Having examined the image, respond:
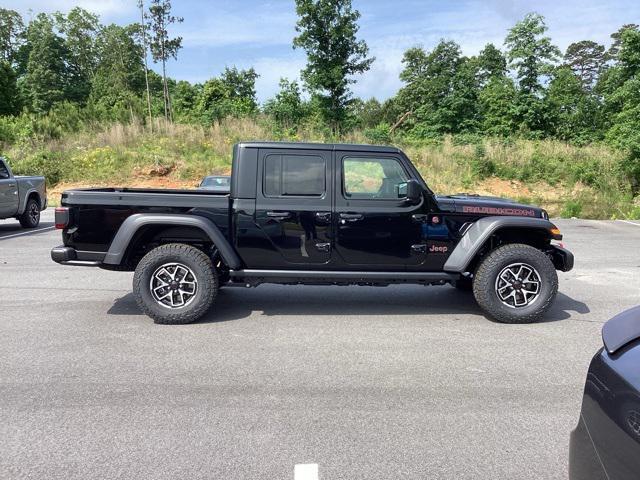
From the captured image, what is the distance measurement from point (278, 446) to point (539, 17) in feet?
118

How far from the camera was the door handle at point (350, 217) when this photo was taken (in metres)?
5.57

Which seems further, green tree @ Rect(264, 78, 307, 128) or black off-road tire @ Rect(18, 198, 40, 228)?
green tree @ Rect(264, 78, 307, 128)

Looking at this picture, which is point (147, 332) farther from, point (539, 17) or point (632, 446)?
point (539, 17)

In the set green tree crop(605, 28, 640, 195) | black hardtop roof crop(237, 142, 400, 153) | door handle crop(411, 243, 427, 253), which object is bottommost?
door handle crop(411, 243, 427, 253)

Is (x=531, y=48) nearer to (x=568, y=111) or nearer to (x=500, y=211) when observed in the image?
(x=568, y=111)

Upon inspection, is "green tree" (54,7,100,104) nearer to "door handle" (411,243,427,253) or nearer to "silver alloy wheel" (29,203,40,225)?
"silver alloy wheel" (29,203,40,225)

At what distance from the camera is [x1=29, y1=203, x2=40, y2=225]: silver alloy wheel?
44.3 feet

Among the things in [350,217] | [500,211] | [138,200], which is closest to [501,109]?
[500,211]

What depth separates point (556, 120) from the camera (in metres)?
34.0

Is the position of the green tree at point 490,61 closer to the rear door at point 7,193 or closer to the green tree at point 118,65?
the green tree at point 118,65

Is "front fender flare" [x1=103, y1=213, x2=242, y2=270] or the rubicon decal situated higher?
the rubicon decal

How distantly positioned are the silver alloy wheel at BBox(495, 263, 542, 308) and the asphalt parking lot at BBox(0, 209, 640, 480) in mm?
289

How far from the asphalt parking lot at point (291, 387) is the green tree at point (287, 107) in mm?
23552

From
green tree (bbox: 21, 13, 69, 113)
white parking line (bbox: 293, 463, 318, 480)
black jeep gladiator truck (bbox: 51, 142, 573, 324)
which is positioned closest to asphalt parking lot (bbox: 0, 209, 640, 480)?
white parking line (bbox: 293, 463, 318, 480)
